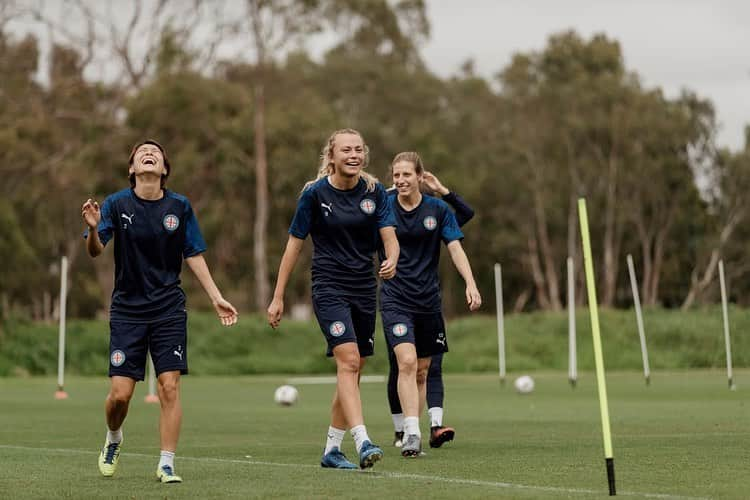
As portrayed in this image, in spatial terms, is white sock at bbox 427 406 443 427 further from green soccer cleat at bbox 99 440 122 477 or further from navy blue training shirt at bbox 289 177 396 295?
green soccer cleat at bbox 99 440 122 477

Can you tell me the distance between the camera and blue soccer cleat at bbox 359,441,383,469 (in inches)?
387

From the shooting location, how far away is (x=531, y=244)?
73.9 m

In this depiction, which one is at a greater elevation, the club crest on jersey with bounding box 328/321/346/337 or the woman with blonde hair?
the woman with blonde hair

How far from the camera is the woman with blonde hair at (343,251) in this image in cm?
1044

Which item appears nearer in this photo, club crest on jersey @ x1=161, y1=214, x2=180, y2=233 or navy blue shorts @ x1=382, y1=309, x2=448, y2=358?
club crest on jersey @ x1=161, y1=214, x2=180, y2=233

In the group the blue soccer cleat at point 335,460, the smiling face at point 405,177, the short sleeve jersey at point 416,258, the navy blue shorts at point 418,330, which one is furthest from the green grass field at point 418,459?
the smiling face at point 405,177

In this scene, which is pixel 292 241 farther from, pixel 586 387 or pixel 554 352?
pixel 554 352

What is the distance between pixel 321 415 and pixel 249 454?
23.6 feet

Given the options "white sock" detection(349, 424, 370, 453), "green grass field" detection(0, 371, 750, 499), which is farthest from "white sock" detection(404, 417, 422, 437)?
"white sock" detection(349, 424, 370, 453)

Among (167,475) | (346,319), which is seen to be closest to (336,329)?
(346,319)

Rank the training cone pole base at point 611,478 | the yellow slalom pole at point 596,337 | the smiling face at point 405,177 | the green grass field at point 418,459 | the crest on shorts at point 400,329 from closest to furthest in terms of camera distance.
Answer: the yellow slalom pole at point 596,337
the training cone pole base at point 611,478
the green grass field at point 418,459
the crest on shorts at point 400,329
the smiling face at point 405,177

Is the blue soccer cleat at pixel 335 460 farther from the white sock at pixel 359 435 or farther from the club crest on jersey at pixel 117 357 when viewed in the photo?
the club crest on jersey at pixel 117 357

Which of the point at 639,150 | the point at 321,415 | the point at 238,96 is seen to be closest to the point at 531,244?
the point at 639,150

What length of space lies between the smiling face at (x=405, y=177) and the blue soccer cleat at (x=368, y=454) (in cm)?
298
